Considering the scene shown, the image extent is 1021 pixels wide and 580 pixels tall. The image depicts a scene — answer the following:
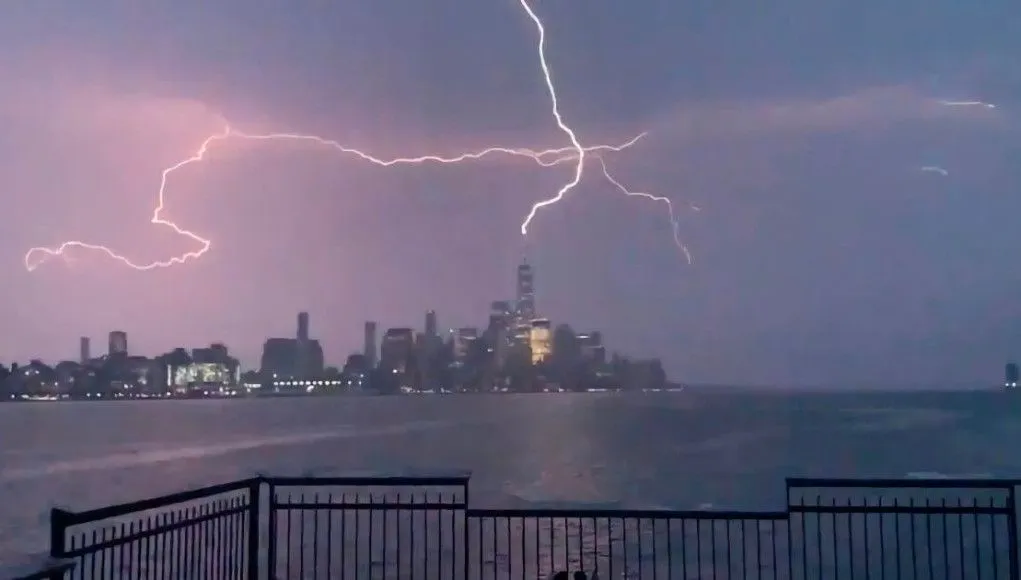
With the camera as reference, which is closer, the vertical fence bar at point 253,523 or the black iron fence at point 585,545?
the vertical fence bar at point 253,523

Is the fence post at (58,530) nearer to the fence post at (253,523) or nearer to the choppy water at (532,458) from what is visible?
the fence post at (253,523)

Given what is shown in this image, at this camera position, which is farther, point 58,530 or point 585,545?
point 585,545

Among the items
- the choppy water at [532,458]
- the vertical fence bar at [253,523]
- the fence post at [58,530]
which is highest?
the fence post at [58,530]

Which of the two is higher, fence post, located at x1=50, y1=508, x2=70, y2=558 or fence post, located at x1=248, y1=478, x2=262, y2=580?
fence post, located at x1=50, y1=508, x2=70, y2=558

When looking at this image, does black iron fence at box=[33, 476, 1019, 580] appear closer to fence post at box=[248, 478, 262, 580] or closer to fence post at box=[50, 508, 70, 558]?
fence post at box=[248, 478, 262, 580]

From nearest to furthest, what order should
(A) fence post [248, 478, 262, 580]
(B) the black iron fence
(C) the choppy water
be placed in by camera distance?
(A) fence post [248, 478, 262, 580], (B) the black iron fence, (C) the choppy water

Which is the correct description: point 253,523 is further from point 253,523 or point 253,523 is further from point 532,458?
point 532,458

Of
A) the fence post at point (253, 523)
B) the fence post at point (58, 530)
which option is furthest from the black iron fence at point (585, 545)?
the fence post at point (58, 530)

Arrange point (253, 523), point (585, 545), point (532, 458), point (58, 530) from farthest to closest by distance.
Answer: point (532, 458)
point (585, 545)
point (253, 523)
point (58, 530)

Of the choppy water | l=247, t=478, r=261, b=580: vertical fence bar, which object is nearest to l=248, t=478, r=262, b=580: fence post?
l=247, t=478, r=261, b=580: vertical fence bar

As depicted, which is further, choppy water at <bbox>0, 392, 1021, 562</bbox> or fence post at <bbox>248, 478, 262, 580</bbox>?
choppy water at <bbox>0, 392, 1021, 562</bbox>

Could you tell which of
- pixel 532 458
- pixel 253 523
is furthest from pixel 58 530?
pixel 532 458
